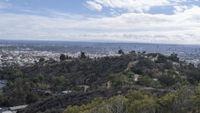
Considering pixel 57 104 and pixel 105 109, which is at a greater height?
pixel 105 109

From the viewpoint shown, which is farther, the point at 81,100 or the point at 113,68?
the point at 113,68

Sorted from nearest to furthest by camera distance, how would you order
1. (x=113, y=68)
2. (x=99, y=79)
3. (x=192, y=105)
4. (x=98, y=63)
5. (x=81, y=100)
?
(x=192, y=105)
(x=81, y=100)
(x=99, y=79)
(x=113, y=68)
(x=98, y=63)

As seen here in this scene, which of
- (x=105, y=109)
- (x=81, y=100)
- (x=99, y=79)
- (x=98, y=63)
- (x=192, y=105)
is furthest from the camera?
(x=98, y=63)

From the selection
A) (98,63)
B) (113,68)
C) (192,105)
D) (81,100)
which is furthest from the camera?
(98,63)

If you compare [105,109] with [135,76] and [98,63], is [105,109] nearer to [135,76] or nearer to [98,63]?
[135,76]

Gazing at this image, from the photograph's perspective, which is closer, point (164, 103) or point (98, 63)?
point (164, 103)

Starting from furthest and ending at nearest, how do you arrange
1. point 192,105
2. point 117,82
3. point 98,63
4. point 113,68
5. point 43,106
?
1. point 98,63
2. point 113,68
3. point 117,82
4. point 43,106
5. point 192,105

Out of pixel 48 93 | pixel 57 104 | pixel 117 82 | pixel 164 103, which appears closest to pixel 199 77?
pixel 117 82

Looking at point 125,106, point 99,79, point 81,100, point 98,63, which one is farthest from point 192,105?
point 98,63

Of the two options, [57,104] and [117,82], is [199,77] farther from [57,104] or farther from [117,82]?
[57,104]
